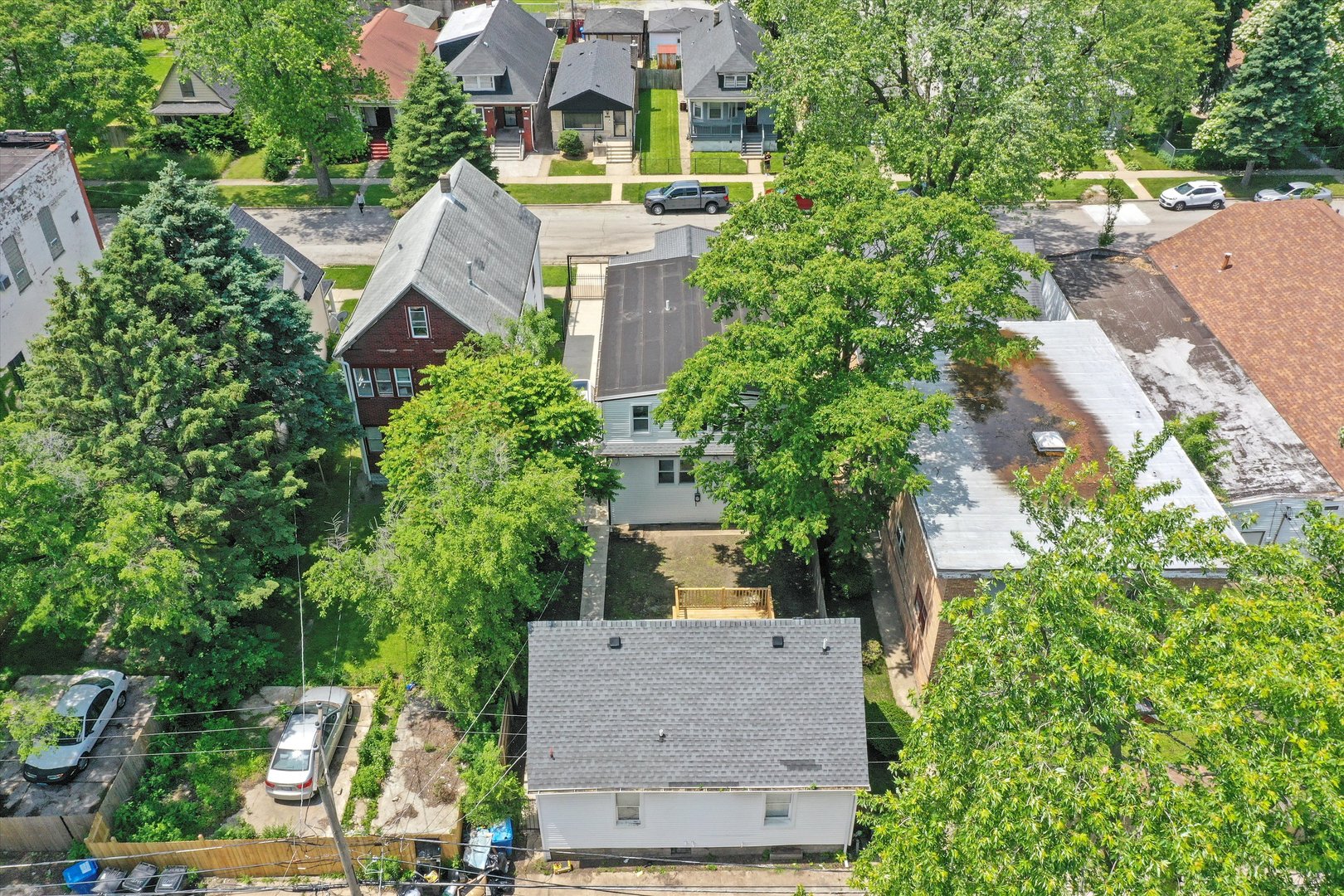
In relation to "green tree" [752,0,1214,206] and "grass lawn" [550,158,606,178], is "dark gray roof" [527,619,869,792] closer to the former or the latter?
"green tree" [752,0,1214,206]

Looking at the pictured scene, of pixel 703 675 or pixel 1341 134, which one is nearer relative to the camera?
pixel 703 675

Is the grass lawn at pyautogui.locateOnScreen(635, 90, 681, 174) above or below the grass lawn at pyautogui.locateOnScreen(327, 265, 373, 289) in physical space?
above

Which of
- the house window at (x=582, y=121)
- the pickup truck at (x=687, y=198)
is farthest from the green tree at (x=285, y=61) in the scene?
the pickup truck at (x=687, y=198)

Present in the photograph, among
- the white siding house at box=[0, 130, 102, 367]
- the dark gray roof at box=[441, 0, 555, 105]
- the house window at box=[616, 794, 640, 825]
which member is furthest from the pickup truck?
the house window at box=[616, 794, 640, 825]

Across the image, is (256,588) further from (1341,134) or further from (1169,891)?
(1341,134)

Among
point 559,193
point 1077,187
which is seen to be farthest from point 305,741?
point 1077,187

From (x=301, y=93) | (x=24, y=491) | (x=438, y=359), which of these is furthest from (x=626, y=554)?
(x=301, y=93)
